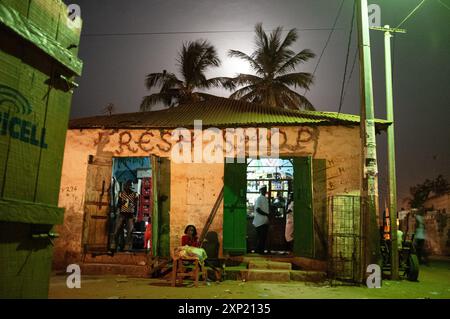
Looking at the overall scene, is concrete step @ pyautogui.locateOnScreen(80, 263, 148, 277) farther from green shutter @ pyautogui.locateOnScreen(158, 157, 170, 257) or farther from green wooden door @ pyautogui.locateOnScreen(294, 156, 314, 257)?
green wooden door @ pyautogui.locateOnScreen(294, 156, 314, 257)

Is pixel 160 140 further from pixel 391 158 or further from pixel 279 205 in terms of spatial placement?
pixel 391 158

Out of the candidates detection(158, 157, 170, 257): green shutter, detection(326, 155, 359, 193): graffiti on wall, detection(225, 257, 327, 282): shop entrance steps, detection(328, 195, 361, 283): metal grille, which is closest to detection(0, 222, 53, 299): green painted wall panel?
detection(225, 257, 327, 282): shop entrance steps

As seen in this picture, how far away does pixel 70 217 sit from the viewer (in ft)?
35.5

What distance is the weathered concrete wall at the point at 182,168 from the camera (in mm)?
10336

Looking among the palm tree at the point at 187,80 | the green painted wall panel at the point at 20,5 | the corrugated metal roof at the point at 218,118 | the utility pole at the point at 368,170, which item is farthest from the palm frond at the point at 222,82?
the green painted wall panel at the point at 20,5

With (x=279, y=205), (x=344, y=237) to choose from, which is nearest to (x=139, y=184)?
(x=279, y=205)

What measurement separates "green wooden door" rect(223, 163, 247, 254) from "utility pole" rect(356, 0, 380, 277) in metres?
3.43

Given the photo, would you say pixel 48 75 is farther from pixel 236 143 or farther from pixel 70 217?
pixel 70 217

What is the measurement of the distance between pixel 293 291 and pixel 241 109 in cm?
794

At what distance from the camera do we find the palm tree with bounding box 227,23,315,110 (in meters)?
21.9

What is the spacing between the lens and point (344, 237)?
904 cm

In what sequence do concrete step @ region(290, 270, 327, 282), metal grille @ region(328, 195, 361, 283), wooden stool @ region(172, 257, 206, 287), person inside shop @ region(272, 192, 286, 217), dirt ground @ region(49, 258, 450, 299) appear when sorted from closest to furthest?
dirt ground @ region(49, 258, 450, 299) < wooden stool @ region(172, 257, 206, 287) < metal grille @ region(328, 195, 361, 283) < concrete step @ region(290, 270, 327, 282) < person inside shop @ region(272, 192, 286, 217)

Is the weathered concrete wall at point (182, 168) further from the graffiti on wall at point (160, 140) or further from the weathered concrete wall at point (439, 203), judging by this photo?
the weathered concrete wall at point (439, 203)
